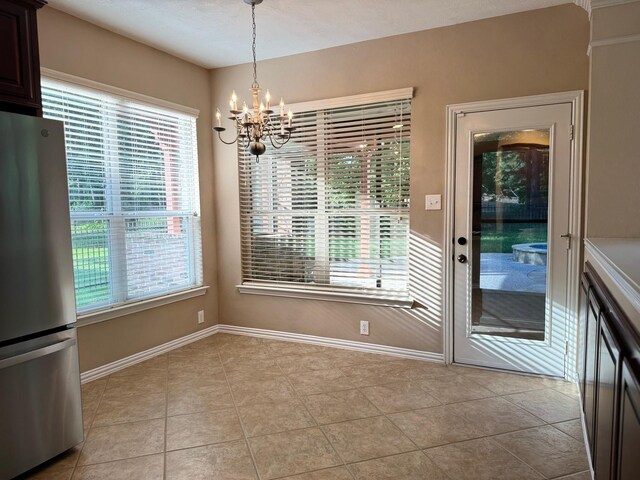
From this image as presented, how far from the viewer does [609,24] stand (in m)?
2.60

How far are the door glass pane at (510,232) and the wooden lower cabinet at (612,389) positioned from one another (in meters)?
1.22

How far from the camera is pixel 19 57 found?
213 cm

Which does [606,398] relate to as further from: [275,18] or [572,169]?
[275,18]

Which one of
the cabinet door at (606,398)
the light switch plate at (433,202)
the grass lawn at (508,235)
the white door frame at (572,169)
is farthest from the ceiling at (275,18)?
the cabinet door at (606,398)

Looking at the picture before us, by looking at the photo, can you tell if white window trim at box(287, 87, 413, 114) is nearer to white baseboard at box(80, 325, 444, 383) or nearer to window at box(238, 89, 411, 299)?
window at box(238, 89, 411, 299)

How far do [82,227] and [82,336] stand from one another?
0.85 m

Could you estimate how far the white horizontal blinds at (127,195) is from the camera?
3.14m

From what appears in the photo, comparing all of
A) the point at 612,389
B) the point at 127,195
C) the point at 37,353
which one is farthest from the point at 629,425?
the point at 127,195

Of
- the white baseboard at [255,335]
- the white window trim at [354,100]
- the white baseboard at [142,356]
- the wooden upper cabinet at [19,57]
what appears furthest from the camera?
the white window trim at [354,100]

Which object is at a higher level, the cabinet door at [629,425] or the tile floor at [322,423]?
the cabinet door at [629,425]

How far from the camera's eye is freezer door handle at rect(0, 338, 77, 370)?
1959 mm

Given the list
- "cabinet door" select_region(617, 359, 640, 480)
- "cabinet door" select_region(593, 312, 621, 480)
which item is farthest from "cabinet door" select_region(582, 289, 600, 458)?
"cabinet door" select_region(617, 359, 640, 480)

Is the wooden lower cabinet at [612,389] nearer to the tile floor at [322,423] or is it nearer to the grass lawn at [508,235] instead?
the tile floor at [322,423]

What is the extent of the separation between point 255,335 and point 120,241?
1.68m
